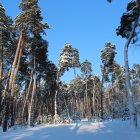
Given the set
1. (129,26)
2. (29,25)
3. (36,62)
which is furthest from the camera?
(36,62)

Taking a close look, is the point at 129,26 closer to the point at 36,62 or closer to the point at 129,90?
the point at 129,90

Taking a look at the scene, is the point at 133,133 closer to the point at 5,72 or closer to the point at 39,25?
the point at 39,25

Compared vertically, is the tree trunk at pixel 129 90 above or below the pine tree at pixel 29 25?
below

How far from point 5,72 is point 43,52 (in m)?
10.7

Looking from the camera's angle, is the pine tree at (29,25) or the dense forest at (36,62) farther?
the pine tree at (29,25)

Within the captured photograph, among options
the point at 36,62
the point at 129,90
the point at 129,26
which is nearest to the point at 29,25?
the point at 36,62

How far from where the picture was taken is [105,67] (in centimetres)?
5759

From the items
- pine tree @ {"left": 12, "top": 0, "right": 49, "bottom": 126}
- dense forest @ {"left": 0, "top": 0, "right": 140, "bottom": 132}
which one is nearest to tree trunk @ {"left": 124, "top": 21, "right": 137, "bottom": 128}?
dense forest @ {"left": 0, "top": 0, "right": 140, "bottom": 132}

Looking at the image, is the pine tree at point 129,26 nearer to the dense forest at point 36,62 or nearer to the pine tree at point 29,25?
the dense forest at point 36,62

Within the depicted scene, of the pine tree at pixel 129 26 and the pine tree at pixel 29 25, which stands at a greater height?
the pine tree at pixel 29 25

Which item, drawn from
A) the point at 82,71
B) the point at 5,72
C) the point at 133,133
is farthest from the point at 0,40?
the point at 82,71

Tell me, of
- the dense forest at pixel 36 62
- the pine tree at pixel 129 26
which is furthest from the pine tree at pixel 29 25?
the pine tree at pixel 129 26

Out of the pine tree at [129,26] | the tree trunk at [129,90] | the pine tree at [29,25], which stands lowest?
the tree trunk at [129,90]

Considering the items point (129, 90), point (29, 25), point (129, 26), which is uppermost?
point (29, 25)
